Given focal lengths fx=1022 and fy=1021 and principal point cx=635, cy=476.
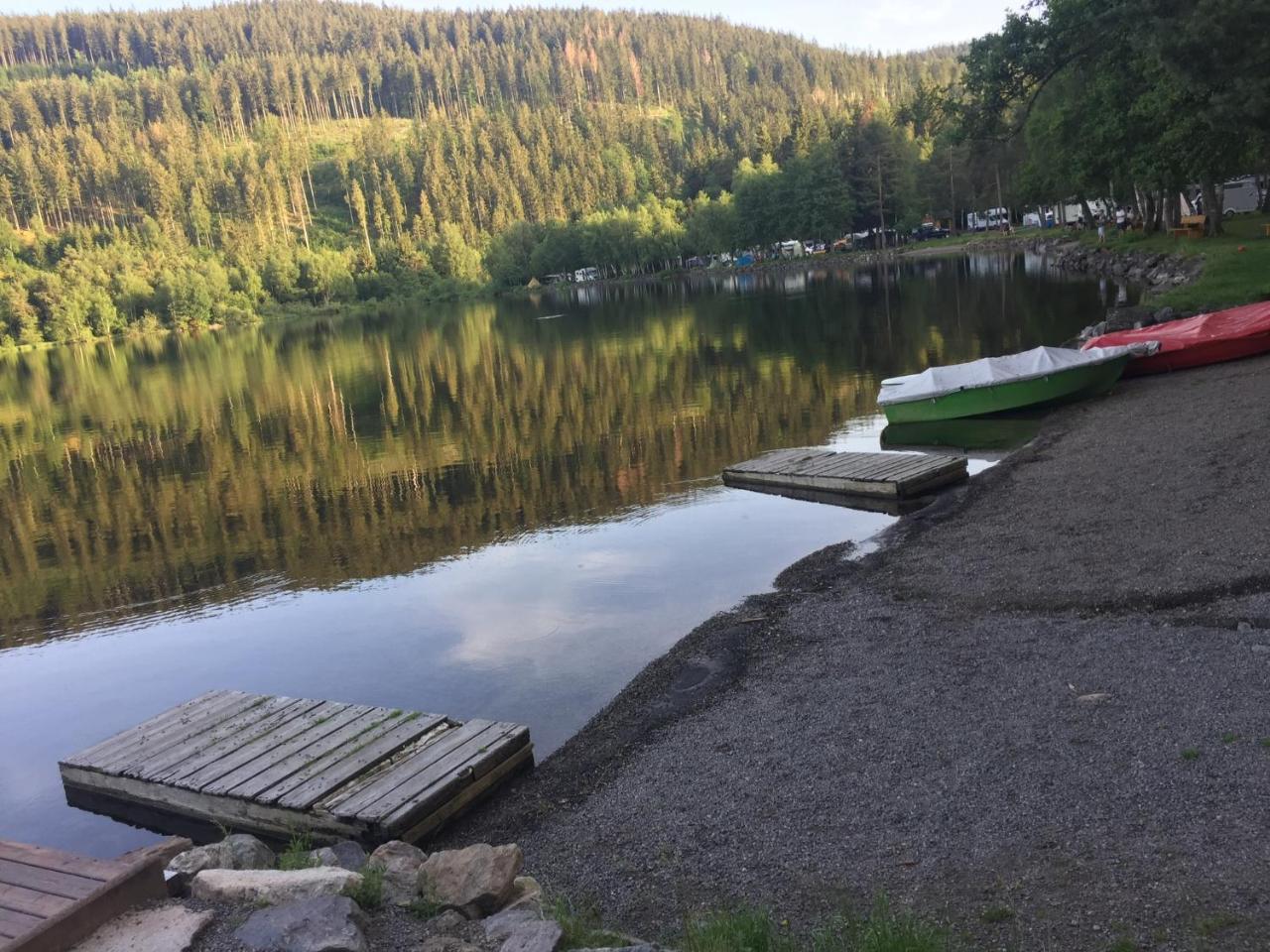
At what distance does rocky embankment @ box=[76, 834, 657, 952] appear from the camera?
621cm

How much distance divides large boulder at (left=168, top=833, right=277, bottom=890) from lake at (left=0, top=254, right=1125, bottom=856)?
12.0 ft

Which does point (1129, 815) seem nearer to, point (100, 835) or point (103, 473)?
point (100, 835)

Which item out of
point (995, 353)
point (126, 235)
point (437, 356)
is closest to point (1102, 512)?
point (995, 353)

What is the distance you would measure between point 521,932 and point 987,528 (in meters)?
12.6

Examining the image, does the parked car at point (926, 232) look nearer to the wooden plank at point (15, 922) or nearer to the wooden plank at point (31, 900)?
the wooden plank at point (31, 900)

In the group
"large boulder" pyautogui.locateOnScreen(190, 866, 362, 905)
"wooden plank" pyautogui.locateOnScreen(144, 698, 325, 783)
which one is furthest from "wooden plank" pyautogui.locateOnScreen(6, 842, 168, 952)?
"wooden plank" pyautogui.locateOnScreen(144, 698, 325, 783)

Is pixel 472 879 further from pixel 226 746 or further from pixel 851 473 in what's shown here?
pixel 851 473

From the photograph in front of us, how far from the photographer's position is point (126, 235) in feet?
632

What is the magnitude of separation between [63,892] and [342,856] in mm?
2610

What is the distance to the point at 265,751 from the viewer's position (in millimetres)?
11766

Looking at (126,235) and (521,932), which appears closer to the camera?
(521,932)

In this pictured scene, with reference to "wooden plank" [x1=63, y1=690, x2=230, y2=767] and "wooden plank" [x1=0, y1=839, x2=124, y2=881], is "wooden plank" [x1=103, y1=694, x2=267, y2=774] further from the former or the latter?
"wooden plank" [x1=0, y1=839, x2=124, y2=881]

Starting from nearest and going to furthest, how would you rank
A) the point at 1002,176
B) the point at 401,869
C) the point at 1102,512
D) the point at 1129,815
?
the point at 1129,815, the point at 401,869, the point at 1102,512, the point at 1002,176

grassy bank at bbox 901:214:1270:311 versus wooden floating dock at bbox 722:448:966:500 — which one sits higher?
grassy bank at bbox 901:214:1270:311
